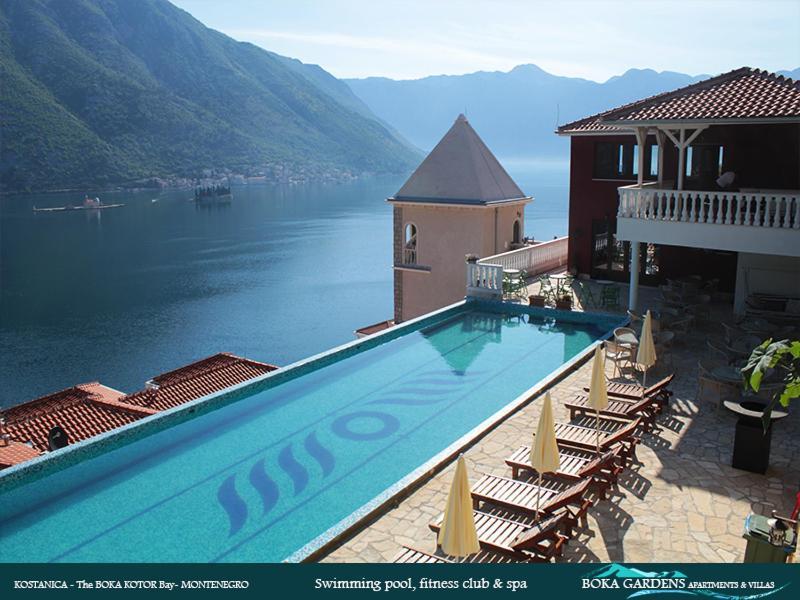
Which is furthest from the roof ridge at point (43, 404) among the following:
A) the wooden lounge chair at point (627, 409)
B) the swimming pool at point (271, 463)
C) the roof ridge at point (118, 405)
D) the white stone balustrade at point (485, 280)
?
the wooden lounge chair at point (627, 409)

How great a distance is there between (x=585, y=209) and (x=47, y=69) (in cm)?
15582

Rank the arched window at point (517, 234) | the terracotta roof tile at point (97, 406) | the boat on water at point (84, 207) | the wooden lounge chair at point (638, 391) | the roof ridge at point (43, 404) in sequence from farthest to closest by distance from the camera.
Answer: the boat on water at point (84, 207) < the arched window at point (517, 234) < the roof ridge at point (43, 404) < the terracotta roof tile at point (97, 406) < the wooden lounge chair at point (638, 391)

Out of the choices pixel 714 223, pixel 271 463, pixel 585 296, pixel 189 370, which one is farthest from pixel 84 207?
pixel 271 463

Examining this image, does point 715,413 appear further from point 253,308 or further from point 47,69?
point 47,69

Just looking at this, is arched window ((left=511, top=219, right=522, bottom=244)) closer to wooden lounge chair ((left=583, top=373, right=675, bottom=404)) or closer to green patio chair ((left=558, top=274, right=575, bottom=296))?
green patio chair ((left=558, top=274, right=575, bottom=296))

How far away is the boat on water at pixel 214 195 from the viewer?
147 m

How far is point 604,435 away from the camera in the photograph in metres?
10.3

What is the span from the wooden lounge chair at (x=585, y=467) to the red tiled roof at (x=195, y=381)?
14888 mm

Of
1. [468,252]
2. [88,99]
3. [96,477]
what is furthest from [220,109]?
[96,477]

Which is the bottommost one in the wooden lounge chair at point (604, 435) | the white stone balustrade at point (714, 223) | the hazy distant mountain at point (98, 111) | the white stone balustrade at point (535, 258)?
the wooden lounge chair at point (604, 435)

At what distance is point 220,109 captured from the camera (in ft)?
632

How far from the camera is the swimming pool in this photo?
903 centimetres

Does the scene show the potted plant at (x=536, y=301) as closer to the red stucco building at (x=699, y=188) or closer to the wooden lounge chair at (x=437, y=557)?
the red stucco building at (x=699, y=188)

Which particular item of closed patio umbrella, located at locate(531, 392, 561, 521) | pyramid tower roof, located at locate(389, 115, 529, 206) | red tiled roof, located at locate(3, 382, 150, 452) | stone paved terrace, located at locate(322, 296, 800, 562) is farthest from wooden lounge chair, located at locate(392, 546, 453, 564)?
pyramid tower roof, located at locate(389, 115, 529, 206)
